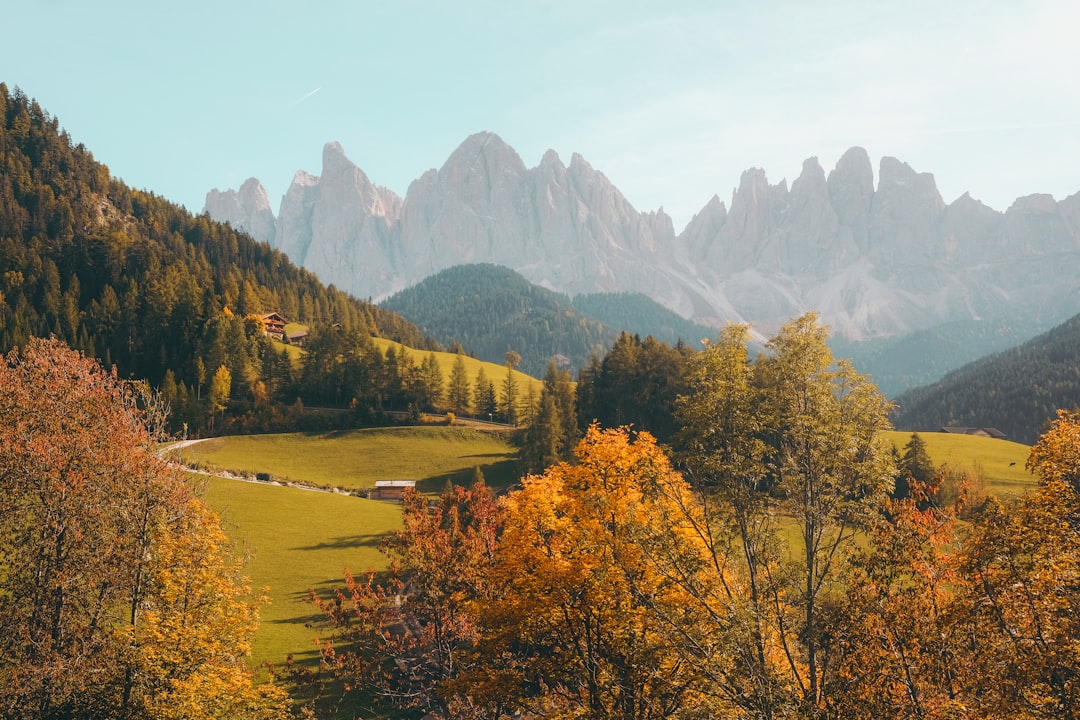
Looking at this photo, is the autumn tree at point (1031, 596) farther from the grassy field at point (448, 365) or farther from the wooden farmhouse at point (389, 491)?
the grassy field at point (448, 365)

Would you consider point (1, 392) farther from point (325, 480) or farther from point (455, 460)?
point (455, 460)

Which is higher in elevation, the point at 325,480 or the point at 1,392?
the point at 1,392

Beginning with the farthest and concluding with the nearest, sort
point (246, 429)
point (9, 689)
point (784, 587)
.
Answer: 1. point (246, 429)
2. point (9, 689)
3. point (784, 587)

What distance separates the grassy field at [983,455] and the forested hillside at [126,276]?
368 ft

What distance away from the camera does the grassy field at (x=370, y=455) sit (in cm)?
→ 7812

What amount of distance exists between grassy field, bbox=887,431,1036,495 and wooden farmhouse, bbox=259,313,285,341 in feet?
386

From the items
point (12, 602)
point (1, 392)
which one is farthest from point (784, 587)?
point (1, 392)

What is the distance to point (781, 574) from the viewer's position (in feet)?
55.8

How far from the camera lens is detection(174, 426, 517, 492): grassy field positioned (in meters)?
78.1

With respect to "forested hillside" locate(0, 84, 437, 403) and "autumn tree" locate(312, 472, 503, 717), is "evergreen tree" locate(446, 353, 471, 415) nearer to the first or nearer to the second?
"forested hillside" locate(0, 84, 437, 403)

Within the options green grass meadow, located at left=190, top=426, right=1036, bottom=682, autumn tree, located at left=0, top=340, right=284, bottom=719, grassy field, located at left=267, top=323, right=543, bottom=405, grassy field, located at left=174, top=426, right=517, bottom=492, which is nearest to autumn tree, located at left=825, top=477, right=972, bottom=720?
autumn tree, located at left=0, top=340, right=284, bottom=719

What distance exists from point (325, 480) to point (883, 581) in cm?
7191

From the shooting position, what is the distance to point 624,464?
20.2 metres

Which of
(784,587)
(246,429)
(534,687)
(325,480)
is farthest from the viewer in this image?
(246,429)
